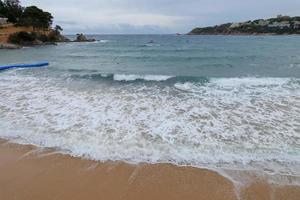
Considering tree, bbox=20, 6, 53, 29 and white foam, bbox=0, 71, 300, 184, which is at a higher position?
tree, bbox=20, 6, 53, 29

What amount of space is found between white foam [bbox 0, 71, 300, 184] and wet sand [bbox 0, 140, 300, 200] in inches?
16.4

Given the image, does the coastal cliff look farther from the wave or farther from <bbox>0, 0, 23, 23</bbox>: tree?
the wave

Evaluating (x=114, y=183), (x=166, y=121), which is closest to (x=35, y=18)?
(x=166, y=121)

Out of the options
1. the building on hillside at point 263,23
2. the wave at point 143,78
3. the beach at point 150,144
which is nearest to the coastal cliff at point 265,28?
the building on hillside at point 263,23

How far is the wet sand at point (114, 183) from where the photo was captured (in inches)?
174

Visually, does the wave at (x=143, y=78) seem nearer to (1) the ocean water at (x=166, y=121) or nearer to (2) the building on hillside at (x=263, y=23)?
(1) the ocean water at (x=166, y=121)

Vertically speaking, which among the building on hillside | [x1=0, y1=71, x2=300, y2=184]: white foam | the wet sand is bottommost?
the wet sand

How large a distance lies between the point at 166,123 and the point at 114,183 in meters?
3.29

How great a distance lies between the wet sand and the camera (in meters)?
4.43

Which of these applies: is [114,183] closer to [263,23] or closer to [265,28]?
[265,28]

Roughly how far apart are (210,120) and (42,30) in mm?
65709

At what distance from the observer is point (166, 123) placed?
305 inches

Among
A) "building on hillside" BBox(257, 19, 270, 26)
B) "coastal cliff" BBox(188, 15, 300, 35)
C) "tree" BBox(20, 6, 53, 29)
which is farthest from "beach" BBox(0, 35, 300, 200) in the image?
"building on hillside" BBox(257, 19, 270, 26)

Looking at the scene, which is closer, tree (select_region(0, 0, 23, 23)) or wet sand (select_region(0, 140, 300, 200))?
wet sand (select_region(0, 140, 300, 200))
